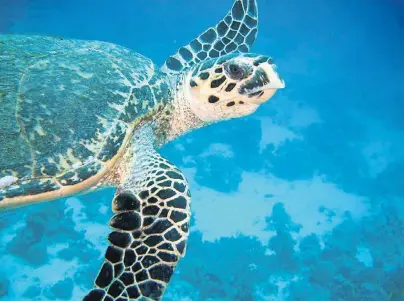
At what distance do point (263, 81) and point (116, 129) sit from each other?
148cm

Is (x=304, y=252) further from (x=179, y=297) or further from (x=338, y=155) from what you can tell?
(x=338, y=155)

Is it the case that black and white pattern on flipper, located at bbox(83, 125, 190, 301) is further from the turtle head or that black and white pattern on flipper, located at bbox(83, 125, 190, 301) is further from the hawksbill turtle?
the turtle head

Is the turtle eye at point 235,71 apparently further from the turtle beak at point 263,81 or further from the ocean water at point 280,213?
the ocean water at point 280,213

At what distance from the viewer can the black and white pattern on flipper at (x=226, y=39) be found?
4.63 metres

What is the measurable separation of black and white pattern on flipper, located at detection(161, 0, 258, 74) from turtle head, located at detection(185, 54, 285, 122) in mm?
987

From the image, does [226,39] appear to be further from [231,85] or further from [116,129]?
[116,129]

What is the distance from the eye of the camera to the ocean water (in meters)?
7.69

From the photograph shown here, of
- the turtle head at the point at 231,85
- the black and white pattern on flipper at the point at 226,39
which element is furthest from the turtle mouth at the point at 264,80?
the black and white pattern on flipper at the point at 226,39

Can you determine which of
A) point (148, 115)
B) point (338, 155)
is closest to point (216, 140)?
point (338, 155)

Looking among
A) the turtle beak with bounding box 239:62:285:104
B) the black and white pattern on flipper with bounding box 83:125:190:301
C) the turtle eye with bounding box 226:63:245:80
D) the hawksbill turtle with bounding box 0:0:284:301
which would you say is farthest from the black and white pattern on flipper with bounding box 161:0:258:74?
the black and white pattern on flipper with bounding box 83:125:190:301

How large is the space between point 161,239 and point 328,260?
303 inches

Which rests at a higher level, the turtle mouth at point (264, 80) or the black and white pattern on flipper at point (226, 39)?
the black and white pattern on flipper at point (226, 39)

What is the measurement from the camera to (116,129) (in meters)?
2.92

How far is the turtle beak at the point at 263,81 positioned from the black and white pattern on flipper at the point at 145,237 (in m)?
1.15
